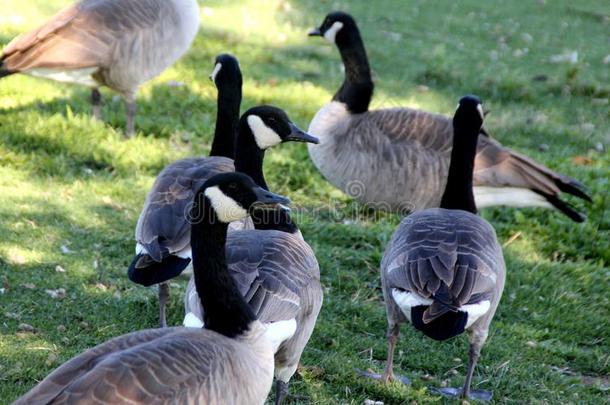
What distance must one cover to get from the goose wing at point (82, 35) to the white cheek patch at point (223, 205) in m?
4.26

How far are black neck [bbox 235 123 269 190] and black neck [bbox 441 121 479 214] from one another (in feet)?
4.20

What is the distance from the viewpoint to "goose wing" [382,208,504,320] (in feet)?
15.3

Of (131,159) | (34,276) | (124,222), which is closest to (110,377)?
(34,276)

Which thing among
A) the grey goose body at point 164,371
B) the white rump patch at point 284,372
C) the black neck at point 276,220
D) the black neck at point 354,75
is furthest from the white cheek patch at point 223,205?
the black neck at point 354,75

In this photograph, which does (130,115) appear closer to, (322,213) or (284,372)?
(322,213)

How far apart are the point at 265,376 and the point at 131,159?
4.11 metres

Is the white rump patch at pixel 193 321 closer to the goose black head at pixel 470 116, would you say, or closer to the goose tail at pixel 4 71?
the goose black head at pixel 470 116

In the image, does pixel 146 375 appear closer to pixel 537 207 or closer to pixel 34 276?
pixel 34 276

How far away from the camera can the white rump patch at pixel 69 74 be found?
25.5 feet

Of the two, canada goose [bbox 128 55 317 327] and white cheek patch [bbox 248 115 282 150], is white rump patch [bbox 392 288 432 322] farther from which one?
white cheek patch [bbox 248 115 282 150]

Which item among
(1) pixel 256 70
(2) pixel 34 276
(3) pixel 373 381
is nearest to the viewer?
(3) pixel 373 381

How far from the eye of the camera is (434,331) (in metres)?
4.50

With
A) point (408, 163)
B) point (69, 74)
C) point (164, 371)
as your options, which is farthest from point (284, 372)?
point (69, 74)

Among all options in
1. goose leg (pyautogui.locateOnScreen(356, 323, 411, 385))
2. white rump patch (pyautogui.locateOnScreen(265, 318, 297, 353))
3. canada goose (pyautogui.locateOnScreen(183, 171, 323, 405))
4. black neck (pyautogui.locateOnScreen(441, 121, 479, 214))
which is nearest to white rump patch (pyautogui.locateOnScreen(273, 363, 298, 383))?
canada goose (pyautogui.locateOnScreen(183, 171, 323, 405))
